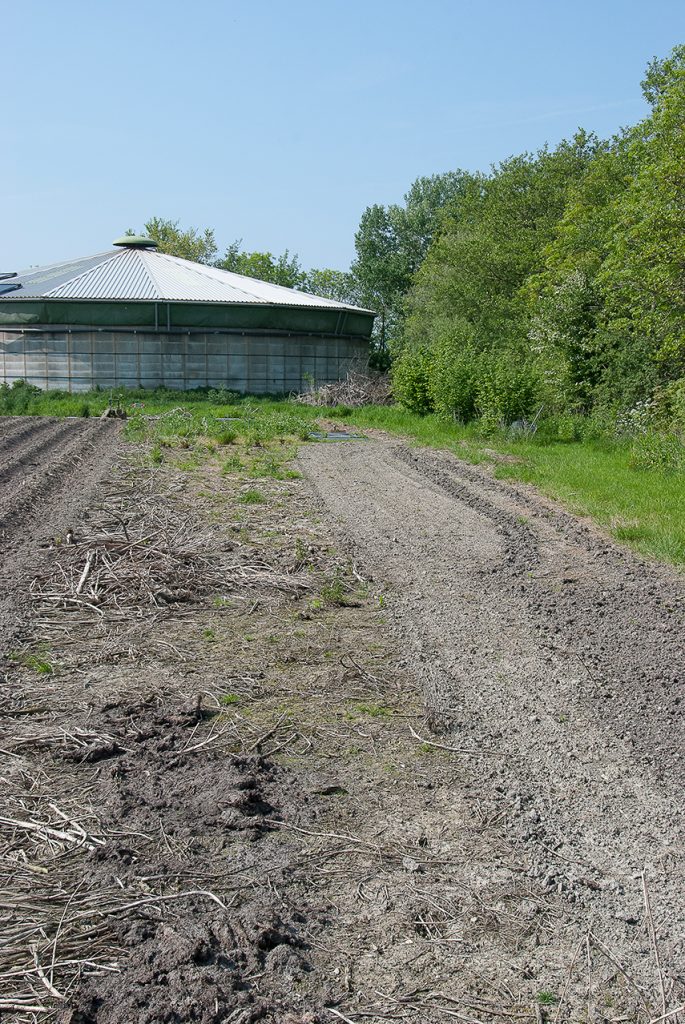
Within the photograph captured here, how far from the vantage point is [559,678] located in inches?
271

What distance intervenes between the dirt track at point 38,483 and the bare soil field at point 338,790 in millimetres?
283

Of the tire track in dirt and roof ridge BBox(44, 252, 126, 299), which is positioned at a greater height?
roof ridge BBox(44, 252, 126, 299)

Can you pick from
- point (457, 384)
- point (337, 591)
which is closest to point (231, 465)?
point (457, 384)

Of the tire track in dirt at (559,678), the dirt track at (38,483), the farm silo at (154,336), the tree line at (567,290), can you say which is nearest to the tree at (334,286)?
the tree line at (567,290)

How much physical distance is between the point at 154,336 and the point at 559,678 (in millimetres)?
33602

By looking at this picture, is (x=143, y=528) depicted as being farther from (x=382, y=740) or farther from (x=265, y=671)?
(x=382, y=740)

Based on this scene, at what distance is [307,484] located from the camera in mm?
16156

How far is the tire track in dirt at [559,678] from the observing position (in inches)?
181

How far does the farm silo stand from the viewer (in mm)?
38281

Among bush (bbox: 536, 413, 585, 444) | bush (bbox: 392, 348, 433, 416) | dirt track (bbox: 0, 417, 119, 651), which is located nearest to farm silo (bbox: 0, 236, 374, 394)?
bush (bbox: 392, 348, 433, 416)

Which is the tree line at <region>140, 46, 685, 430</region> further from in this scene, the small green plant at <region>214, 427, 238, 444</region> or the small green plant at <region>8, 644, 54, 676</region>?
the small green plant at <region>8, 644, 54, 676</region>

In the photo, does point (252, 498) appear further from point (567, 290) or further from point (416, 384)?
point (416, 384)

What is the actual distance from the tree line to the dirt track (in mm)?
8337

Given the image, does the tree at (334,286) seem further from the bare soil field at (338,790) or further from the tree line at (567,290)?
the bare soil field at (338,790)
